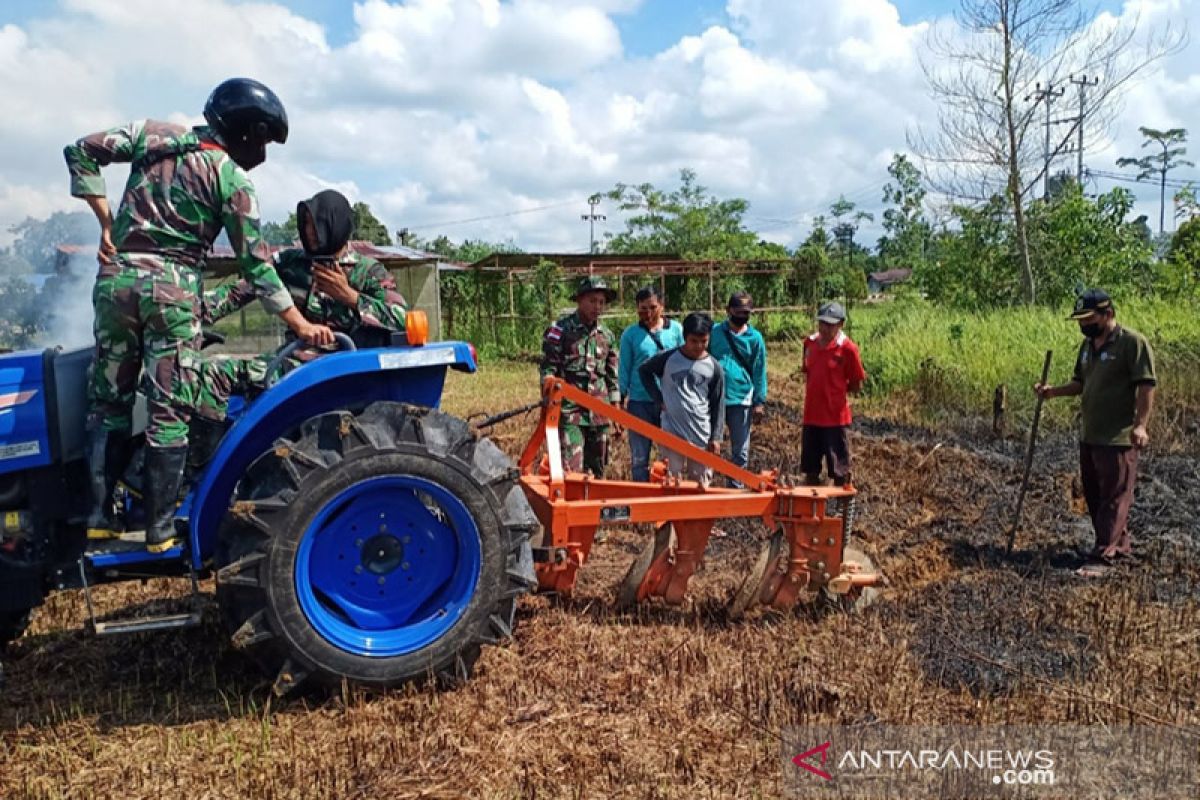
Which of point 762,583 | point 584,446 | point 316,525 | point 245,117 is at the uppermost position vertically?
point 245,117

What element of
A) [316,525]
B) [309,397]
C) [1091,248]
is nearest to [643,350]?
[309,397]

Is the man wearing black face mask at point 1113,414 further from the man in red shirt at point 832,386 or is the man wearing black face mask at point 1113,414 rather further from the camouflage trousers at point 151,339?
the camouflage trousers at point 151,339

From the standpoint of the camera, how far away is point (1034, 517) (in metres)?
6.30

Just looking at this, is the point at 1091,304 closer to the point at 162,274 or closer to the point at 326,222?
the point at 326,222

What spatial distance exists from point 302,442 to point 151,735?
1124 millimetres

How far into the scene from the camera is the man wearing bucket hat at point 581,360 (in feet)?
19.2

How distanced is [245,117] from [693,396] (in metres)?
3.08

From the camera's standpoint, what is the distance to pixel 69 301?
4375 millimetres

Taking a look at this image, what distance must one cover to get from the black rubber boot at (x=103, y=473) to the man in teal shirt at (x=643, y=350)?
10.9 feet

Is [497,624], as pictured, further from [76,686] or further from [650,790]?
[76,686]

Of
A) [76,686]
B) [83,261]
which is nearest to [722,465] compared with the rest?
[76,686]


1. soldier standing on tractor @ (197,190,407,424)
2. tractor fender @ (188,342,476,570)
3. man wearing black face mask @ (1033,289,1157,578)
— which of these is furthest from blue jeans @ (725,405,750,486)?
soldier standing on tractor @ (197,190,407,424)

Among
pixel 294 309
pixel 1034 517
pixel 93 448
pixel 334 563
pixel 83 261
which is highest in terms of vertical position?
pixel 83 261

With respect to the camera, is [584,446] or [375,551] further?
[584,446]
